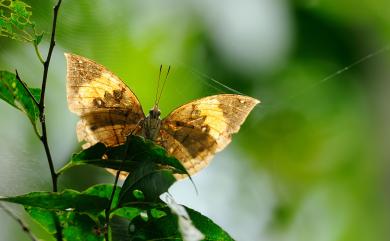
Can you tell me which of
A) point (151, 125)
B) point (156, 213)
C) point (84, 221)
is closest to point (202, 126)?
point (151, 125)

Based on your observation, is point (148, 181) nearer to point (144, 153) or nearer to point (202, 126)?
point (144, 153)

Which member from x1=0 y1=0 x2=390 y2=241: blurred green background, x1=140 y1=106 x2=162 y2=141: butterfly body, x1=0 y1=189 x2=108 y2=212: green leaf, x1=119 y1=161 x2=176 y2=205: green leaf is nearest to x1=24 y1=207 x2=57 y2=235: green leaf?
x1=0 y1=189 x2=108 y2=212: green leaf

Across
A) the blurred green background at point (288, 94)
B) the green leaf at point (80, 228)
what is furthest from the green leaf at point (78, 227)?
the blurred green background at point (288, 94)

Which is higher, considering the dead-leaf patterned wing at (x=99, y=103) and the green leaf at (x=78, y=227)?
the dead-leaf patterned wing at (x=99, y=103)

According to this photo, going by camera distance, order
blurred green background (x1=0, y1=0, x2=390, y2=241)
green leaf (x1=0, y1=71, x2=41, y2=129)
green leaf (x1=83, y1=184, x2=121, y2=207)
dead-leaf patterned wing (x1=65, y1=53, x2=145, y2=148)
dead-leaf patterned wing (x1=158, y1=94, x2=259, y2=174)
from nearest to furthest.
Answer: green leaf (x1=83, y1=184, x2=121, y2=207)
green leaf (x1=0, y1=71, x2=41, y2=129)
dead-leaf patterned wing (x1=65, y1=53, x2=145, y2=148)
dead-leaf patterned wing (x1=158, y1=94, x2=259, y2=174)
blurred green background (x1=0, y1=0, x2=390, y2=241)

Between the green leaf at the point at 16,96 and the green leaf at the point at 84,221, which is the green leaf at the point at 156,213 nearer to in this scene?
the green leaf at the point at 84,221

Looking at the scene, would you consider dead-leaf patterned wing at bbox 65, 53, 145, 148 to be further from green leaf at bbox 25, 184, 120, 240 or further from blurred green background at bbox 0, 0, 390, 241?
blurred green background at bbox 0, 0, 390, 241

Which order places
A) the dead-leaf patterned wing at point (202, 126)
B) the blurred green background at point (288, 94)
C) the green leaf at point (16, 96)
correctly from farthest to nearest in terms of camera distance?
1. the blurred green background at point (288, 94)
2. the dead-leaf patterned wing at point (202, 126)
3. the green leaf at point (16, 96)
